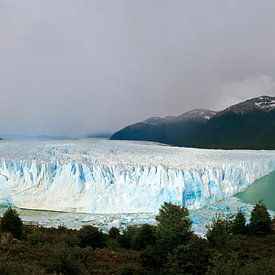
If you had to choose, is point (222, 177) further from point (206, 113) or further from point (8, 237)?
point (206, 113)

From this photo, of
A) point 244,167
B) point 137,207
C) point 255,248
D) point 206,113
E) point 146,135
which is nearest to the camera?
point 255,248

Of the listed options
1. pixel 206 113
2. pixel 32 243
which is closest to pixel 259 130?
pixel 206 113

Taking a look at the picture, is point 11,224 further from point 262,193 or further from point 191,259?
point 262,193

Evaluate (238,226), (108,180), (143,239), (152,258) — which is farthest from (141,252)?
(108,180)

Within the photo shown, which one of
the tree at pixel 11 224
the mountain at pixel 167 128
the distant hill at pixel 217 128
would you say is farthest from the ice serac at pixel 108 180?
the distant hill at pixel 217 128

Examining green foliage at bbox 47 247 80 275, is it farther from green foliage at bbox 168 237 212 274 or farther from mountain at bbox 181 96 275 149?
mountain at bbox 181 96 275 149

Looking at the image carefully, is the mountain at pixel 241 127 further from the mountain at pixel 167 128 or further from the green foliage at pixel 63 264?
the green foliage at pixel 63 264

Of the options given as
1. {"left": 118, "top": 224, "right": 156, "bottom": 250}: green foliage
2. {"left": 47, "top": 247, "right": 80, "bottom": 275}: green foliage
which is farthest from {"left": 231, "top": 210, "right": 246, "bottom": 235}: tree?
{"left": 47, "top": 247, "right": 80, "bottom": 275}: green foliage
